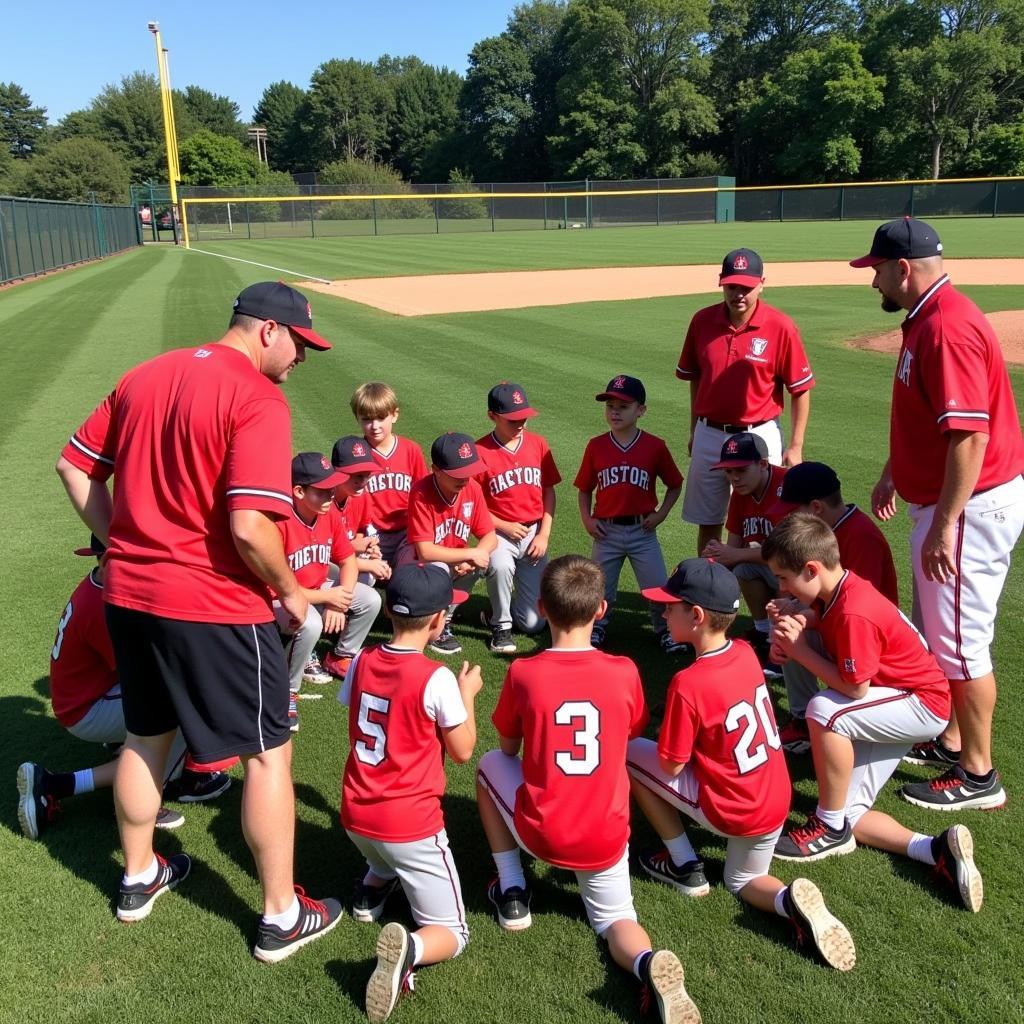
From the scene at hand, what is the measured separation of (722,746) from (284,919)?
1.60m

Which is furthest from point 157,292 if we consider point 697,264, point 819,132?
point 819,132

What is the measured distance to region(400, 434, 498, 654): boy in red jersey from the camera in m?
5.10

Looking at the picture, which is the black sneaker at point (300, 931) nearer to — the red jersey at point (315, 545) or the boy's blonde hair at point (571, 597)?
the boy's blonde hair at point (571, 597)

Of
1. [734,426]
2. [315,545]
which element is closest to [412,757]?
[315,545]

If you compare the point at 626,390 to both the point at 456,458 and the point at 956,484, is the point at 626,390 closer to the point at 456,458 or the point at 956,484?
the point at 456,458

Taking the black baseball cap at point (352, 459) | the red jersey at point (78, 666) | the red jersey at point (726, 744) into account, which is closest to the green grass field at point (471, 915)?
Result: the red jersey at point (726, 744)

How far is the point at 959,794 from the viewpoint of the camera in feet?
12.2

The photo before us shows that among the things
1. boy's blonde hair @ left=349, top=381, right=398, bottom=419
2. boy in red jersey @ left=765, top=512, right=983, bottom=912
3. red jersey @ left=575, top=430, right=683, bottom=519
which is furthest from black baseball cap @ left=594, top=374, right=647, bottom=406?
boy in red jersey @ left=765, top=512, right=983, bottom=912

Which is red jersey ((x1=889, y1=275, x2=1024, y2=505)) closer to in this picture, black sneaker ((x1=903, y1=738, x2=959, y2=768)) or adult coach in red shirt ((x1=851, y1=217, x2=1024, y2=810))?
adult coach in red shirt ((x1=851, y1=217, x2=1024, y2=810))

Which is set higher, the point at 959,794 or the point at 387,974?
the point at 387,974

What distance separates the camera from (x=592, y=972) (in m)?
2.88

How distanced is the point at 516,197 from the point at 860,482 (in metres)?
48.2

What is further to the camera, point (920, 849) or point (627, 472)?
point (627, 472)

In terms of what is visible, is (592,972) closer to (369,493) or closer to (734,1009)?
(734,1009)
